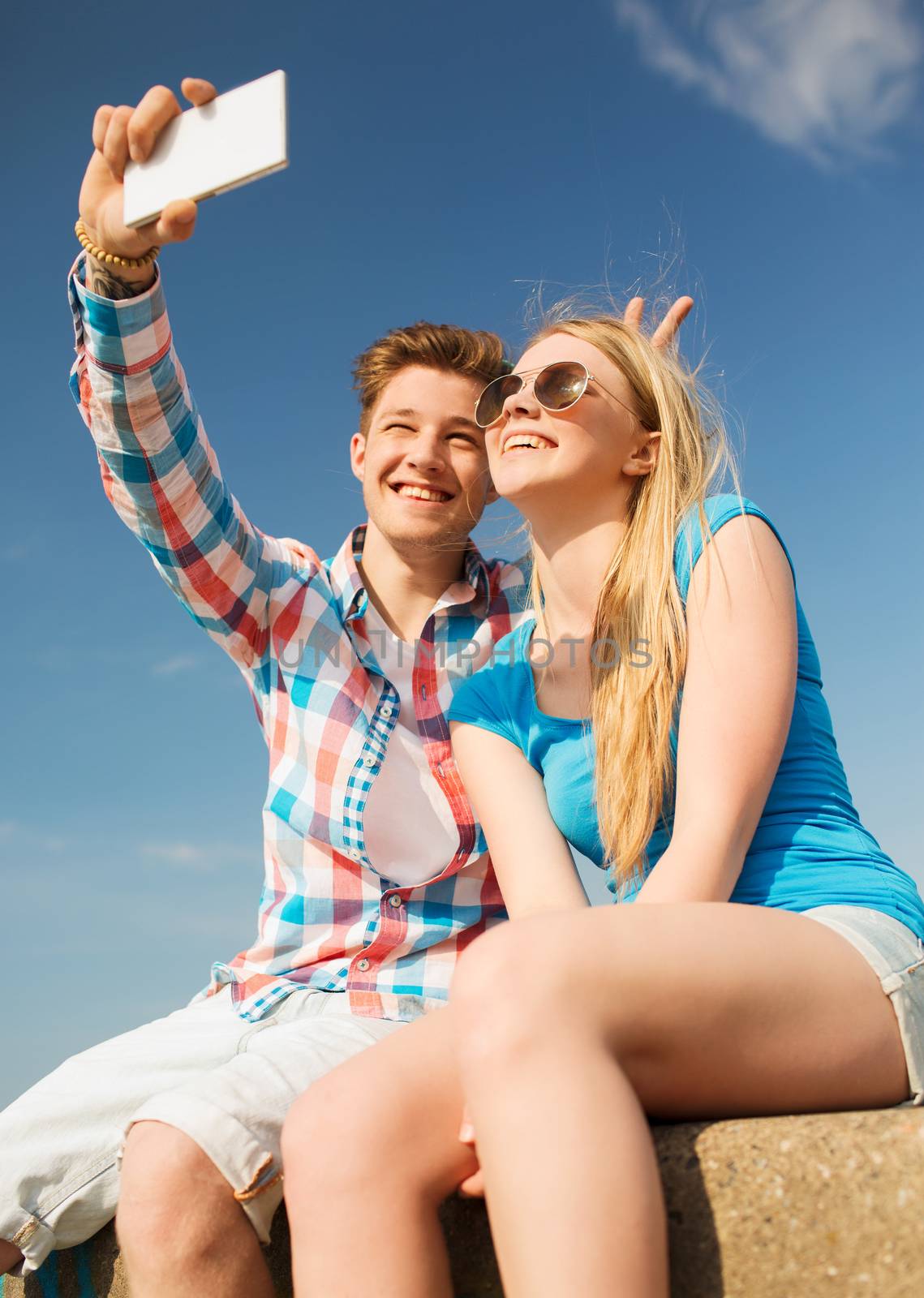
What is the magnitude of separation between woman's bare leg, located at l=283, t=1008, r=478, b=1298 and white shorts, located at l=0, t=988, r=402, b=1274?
0.50 meters

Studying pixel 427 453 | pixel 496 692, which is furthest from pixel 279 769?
pixel 427 453

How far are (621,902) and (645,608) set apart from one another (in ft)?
2.45

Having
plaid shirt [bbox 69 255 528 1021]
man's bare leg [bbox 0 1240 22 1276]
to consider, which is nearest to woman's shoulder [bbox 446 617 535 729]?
plaid shirt [bbox 69 255 528 1021]

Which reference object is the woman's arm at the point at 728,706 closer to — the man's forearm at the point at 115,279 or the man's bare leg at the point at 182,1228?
the man's bare leg at the point at 182,1228

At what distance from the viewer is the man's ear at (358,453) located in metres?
4.57

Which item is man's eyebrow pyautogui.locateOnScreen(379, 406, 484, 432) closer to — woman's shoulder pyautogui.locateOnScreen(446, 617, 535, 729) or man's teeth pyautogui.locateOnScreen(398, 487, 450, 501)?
man's teeth pyautogui.locateOnScreen(398, 487, 450, 501)

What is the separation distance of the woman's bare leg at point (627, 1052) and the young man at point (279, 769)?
39.2 inches

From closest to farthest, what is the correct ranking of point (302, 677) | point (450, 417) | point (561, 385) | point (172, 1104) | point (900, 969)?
point (900, 969), point (172, 1104), point (561, 385), point (302, 677), point (450, 417)

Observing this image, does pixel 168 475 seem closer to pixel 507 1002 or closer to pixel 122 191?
pixel 122 191

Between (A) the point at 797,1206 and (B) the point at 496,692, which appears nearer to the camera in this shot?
(A) the point at 797,1206

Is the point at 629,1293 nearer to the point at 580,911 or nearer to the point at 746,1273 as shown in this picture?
the point at 746,1273

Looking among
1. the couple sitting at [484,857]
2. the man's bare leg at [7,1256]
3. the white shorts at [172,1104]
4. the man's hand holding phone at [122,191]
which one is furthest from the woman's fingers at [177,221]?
the man's bare leg at [7,1256]

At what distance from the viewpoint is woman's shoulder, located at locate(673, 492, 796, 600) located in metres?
2.59

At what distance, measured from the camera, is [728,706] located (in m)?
2.27
